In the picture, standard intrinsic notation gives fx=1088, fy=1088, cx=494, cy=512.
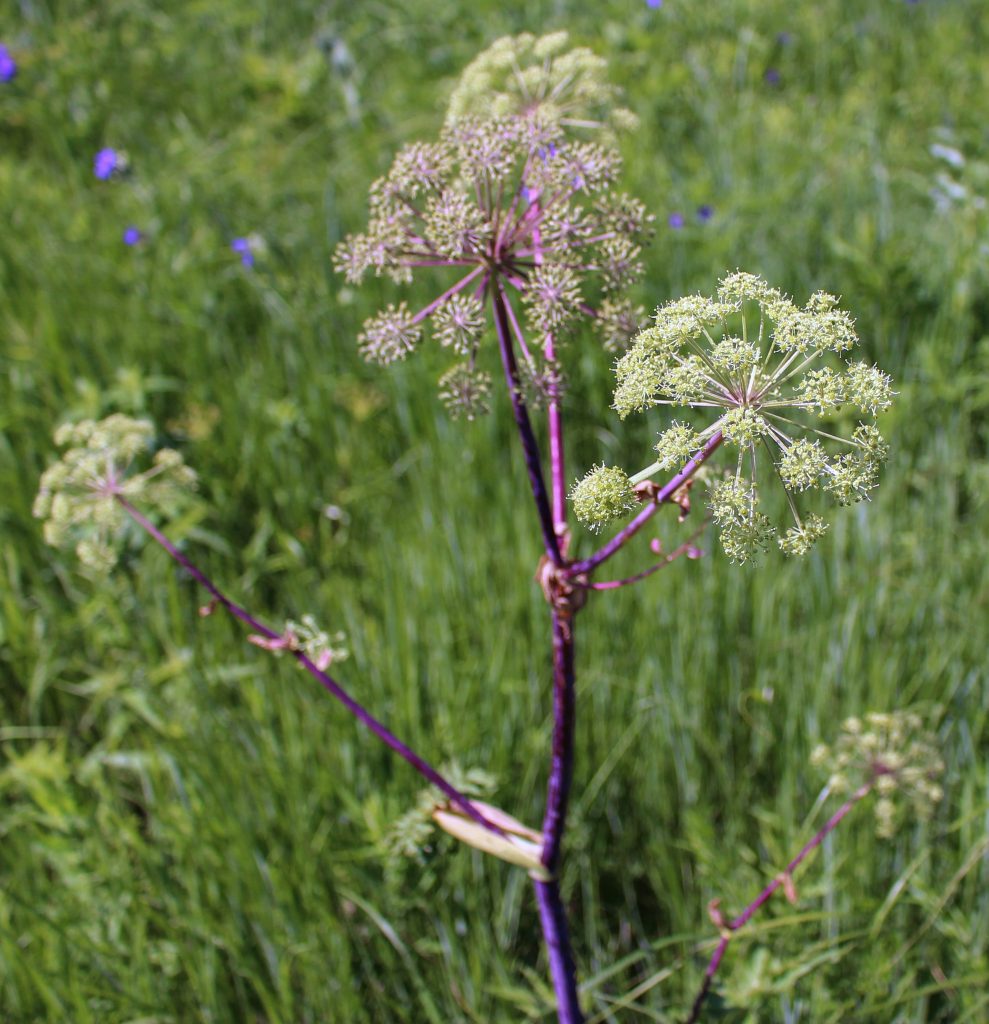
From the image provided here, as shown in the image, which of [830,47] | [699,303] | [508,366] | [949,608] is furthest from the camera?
[830,47]

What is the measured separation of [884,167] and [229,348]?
2.59 meters

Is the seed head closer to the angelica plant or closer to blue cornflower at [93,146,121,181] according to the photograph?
the angelica plant

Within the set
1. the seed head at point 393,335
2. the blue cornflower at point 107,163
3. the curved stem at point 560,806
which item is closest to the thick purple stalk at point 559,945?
the curved stem at point 560,806

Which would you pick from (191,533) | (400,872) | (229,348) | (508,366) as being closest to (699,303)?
(508,366)

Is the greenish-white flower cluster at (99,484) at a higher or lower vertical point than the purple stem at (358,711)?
higher

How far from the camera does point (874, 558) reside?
2.81m

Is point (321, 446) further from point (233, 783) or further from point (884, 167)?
point (884, 167)

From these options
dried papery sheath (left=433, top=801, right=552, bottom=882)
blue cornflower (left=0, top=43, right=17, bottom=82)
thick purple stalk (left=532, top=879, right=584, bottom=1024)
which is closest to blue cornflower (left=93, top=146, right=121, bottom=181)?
blue cornflower (left=0, top=43, right=17, bottom=82)

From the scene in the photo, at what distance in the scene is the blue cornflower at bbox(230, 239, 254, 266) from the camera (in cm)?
361

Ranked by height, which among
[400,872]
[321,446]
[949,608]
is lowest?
[400,872]

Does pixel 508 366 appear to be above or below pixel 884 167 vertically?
Answer: below

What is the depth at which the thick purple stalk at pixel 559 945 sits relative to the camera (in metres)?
1.52

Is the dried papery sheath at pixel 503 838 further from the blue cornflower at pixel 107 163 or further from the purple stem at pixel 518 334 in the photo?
the blue cornflower at pixel 107 163

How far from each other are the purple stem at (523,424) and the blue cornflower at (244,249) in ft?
8.11
